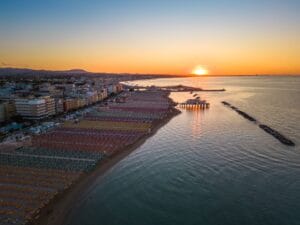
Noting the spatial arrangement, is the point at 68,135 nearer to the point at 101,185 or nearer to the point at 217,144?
the point at 101,185

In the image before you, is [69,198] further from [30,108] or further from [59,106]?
[59,106]

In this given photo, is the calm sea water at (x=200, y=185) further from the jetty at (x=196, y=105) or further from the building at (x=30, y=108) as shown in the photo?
the jetty at (x=196, y=105)

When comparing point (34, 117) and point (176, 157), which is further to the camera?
point (34, 117)

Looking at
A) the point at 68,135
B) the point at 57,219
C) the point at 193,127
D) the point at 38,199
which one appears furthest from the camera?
the point at 193,127

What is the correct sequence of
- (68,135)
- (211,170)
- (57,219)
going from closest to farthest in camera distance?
(57,219), (211,170), (68,135)

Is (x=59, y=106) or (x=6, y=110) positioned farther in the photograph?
(x=59, y=106)

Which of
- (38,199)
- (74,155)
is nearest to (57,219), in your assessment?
(38,199)

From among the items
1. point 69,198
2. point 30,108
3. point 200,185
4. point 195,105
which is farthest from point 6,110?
point 195,105
